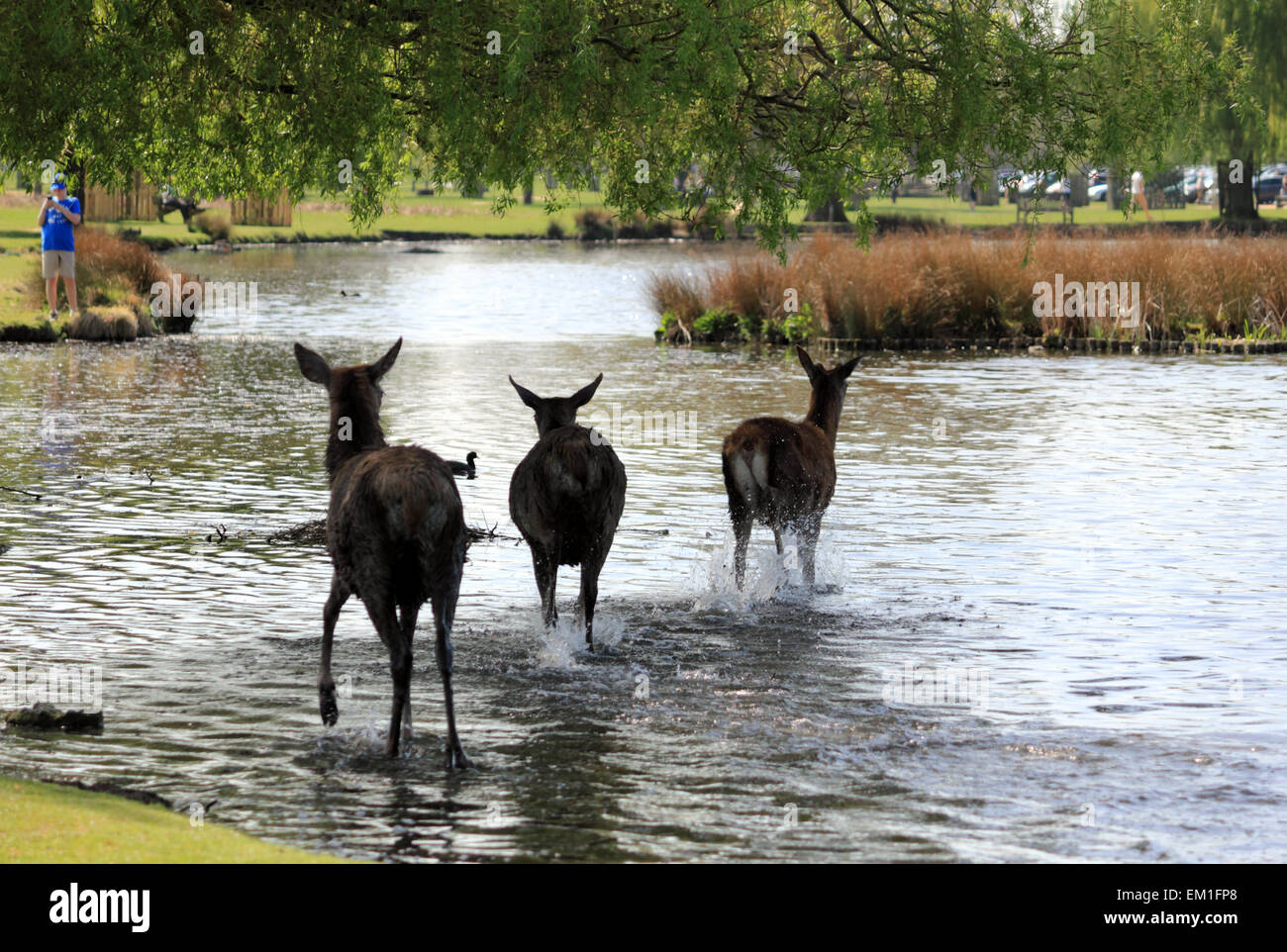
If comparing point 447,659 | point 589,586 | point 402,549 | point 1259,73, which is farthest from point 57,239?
point 1259,73

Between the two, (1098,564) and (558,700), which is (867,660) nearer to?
(558,700)

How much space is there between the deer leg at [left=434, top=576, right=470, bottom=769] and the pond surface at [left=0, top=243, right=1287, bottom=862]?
148 millimetres

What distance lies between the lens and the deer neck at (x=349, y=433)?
32.4 feet

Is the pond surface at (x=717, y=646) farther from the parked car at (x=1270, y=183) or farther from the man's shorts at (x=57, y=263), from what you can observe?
the parked car at (x=1270, y=183)

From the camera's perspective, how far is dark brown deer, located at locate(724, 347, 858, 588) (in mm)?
12344

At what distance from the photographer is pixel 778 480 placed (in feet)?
40.6

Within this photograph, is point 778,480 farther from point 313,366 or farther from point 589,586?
point 313,366

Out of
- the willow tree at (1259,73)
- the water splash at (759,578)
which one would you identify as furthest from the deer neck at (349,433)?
the willow tree at (1259,73)

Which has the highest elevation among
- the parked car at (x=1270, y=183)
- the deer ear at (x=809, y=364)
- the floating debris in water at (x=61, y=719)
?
the parked car at (x=1270, y=183)

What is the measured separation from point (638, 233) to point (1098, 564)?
239ft

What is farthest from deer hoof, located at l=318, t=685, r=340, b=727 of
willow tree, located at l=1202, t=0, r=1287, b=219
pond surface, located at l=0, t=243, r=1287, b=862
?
willow tree, located at l=1202, t=0, r=1287, b=219

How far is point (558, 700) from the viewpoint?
32.8ft

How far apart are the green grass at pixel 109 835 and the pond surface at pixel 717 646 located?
15.6 inches
